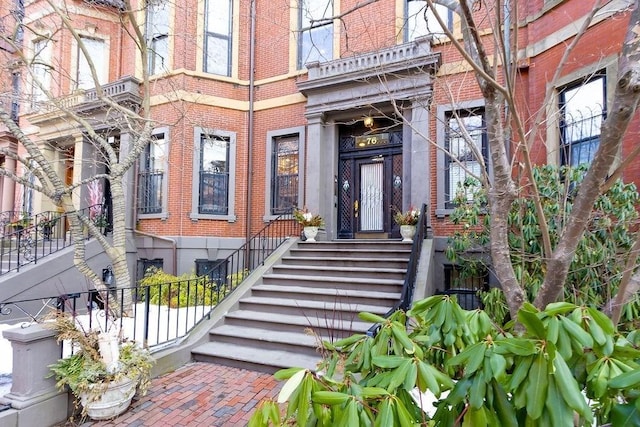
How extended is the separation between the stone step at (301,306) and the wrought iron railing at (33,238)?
3538 millimetres

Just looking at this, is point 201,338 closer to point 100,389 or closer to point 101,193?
point 100,389

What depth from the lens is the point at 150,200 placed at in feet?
34.3

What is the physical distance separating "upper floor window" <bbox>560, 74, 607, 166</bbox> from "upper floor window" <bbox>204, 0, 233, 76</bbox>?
8.54 meters

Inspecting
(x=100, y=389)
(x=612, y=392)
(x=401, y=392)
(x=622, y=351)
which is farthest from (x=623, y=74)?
(x=100, y=389)

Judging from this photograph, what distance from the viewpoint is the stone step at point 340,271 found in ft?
21.3

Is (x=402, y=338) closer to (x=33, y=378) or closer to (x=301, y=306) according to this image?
(x=33, y=378)

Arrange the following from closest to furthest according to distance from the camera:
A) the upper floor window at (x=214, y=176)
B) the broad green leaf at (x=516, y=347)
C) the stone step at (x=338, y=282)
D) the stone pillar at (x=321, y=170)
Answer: the broad green leaf at (x=516, y=347)
the stone step at (x=338, y=282)
the stone pillar at (x=321, y=170)
the upper floor window at (x=214, y=176)

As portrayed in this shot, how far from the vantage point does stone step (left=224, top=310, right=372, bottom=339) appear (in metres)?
5.30

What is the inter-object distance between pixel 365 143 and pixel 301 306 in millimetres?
5231

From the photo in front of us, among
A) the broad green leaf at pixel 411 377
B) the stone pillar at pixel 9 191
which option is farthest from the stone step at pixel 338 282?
the stone pillar at pixel 9 191

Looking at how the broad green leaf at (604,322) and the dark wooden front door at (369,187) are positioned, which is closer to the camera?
the broad green leaf at (604,322)

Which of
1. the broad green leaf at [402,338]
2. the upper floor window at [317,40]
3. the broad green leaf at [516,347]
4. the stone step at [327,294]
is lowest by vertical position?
the stone step at [327,294]

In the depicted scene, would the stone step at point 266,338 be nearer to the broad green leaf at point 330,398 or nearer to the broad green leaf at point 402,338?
the broad green leaf at point 402,338

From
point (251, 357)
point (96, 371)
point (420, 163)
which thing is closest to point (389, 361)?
point (96, 371)
